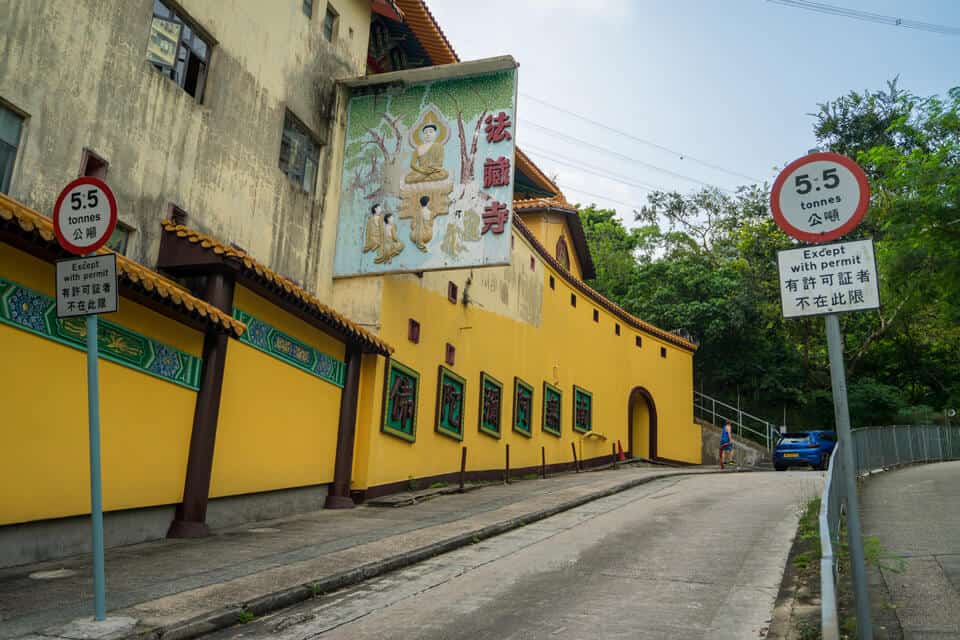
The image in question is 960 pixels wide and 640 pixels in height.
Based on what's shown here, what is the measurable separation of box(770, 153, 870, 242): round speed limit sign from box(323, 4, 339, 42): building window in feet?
39.3

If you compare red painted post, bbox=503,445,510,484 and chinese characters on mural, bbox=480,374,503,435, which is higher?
chinese characters on mural, bbox=480,374,503,435

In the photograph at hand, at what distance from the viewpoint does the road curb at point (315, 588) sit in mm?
5748

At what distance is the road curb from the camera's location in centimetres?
575

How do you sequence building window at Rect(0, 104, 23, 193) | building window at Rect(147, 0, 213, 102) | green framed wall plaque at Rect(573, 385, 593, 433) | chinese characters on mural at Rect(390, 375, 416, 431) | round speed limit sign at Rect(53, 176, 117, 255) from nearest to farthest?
round speed limit sign at Rect(53, 176, 117, 255)
building window at Rect(0, 104, 23, 193)
building window at Rect(147, 0, 213, 102)
chinese characters on mural at Rect(390, 375, 416, 431)
green framed wall plaque at Rect(573, 385, 593, 433)

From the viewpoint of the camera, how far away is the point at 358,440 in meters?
14.1

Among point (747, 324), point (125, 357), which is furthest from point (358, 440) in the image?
point (747, 324)

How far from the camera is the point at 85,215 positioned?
19.0ft

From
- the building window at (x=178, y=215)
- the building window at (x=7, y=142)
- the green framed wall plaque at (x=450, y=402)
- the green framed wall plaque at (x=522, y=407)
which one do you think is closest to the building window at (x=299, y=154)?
the building window at (x=178, y=215)

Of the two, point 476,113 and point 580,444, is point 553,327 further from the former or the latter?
point 476,113

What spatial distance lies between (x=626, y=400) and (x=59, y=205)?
24.8 m

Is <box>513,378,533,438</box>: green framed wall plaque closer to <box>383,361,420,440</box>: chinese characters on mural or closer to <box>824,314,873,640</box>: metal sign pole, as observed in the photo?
<box>383,361,420,440</box>: chinese characters on mural

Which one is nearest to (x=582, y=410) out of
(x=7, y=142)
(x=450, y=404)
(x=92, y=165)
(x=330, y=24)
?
(x=450, y=404)

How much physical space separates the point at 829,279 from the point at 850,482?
4.25 ft

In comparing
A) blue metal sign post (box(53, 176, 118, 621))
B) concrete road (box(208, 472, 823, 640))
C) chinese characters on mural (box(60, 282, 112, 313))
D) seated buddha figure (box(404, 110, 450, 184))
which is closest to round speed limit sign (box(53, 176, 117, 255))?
blue metal sign post (box(53, 176, 118, 621))
